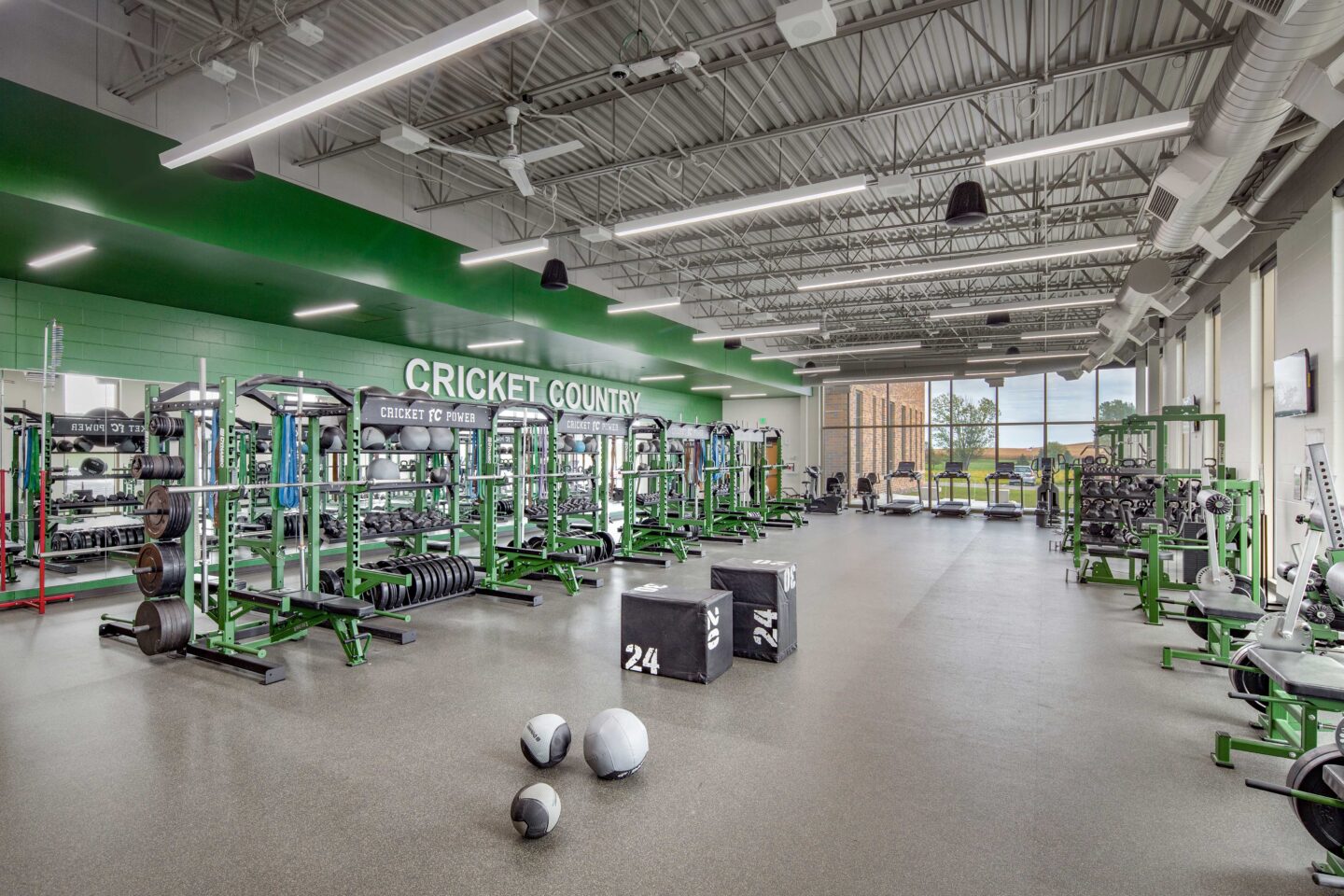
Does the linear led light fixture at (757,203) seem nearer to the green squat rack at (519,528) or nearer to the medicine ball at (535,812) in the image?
the green squat rack at (519,528)

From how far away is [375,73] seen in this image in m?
4.06

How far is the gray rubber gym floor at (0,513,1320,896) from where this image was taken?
2.26 m

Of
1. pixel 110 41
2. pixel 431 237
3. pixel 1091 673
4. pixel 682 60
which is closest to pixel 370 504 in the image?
pixel 431 237

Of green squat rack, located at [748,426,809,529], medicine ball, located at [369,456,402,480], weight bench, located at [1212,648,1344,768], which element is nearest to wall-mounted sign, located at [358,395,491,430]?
medicine ball, located at [369,456,402,480]

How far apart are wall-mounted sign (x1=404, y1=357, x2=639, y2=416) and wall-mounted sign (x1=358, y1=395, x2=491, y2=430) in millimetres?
3424

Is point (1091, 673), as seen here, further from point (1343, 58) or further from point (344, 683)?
point (344, 683)

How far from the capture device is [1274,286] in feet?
23.1

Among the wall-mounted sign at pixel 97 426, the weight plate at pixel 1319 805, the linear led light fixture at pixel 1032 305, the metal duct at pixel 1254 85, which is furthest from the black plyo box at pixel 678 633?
the linear led light fixture at pixel 1032 305

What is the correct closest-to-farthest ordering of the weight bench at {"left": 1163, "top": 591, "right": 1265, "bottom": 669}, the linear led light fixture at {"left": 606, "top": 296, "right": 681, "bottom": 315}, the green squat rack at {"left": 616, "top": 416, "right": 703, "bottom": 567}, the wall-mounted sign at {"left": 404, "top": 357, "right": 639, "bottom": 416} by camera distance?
1. the weight bench at {"left": 1163, "top": 591, "right": 1265, "bottom": 669}
2. the green squat rack at {"left": 616, "top": 416, "right": 703, "bottom": 567}
3. the linear led light fixture at {"left": 606, "top": 296, "right": 681, "bottom": 315}
4. the wall-mounted sign at {"left": 404, "top": 357, "right": 639, "bottom": 416}

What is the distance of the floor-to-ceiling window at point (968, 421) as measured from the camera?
17266 millimetres

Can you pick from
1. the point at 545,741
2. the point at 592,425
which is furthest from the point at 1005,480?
the point at 545,741

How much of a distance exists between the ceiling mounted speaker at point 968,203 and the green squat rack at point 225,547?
5.28m

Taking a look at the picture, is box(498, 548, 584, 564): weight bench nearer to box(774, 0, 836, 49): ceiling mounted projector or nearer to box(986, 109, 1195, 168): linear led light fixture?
box(774, 0, 836, 49): ceiling mounted projector

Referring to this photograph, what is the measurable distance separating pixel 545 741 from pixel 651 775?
49cm
